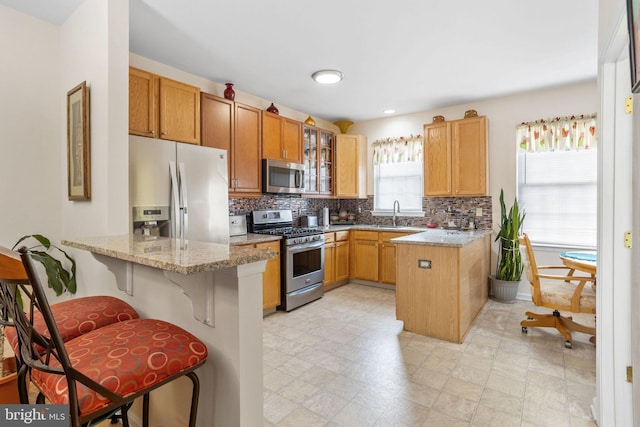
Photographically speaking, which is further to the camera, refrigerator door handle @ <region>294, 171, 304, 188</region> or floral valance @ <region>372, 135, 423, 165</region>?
floral valance @ <region>372, 135, 423, 165</region>

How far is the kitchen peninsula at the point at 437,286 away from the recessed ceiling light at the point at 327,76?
6.00ft

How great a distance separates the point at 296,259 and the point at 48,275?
225 centimetres

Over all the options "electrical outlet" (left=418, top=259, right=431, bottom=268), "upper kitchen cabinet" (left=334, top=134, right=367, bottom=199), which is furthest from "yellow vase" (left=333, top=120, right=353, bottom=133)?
"electrical outlet" (left=418, top=259, right=431, bottom=268)

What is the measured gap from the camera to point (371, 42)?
2709 millimetres

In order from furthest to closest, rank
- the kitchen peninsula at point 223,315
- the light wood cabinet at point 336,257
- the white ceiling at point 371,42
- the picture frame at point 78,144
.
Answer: the light wood cabinet at point 336,257
the white ceiling at point 371,42
the picture frame at point 78,144
the kitchen peninsula at point 223,315

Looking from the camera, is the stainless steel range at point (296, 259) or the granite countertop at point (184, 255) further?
the stainless steel range at point (296, 259)

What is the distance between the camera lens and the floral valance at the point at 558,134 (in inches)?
142

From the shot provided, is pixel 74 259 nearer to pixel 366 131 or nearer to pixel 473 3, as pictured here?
pixel 473 3

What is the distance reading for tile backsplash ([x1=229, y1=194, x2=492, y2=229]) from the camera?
4.21m

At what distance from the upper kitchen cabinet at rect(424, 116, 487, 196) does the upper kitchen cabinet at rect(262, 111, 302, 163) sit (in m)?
1.81

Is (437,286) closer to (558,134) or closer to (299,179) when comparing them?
(299,179)

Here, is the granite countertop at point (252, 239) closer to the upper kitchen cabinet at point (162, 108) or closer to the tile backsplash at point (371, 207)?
the tile backsplash at point (371, 207)

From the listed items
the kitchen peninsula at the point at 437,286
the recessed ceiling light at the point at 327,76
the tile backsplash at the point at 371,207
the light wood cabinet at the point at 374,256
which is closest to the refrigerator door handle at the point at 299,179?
the tile backsplash at the point at 371,207

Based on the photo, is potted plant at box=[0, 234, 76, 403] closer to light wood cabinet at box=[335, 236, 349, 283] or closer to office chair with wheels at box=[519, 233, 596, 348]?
light wood cabinet at box=[335, 236, 349, 283]
